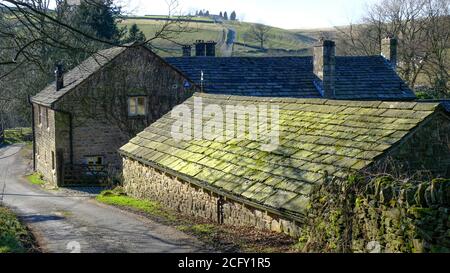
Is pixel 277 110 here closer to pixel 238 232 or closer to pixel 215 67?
pixel 238 232

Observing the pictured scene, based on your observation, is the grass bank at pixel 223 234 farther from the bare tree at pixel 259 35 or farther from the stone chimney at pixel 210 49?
the bare tree at pixel 259 35

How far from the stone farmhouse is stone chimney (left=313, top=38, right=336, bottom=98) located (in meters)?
0.05

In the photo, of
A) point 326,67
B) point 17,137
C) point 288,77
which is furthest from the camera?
point 17,137

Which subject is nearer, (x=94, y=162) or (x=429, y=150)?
(x=429, y=150)

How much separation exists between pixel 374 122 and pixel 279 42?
4336 inches

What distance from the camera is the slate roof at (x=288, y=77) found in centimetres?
3198

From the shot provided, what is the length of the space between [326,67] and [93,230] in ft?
69.0

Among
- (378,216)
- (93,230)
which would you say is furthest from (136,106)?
(378,216)

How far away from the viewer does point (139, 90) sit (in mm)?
31656

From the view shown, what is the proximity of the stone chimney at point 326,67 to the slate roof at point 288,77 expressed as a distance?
0.39 metres

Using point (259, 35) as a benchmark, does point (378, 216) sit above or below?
below

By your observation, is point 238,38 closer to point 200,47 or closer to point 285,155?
point 200,47

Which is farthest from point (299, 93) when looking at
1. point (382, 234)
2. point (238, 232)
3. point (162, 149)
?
point (382, 234)
